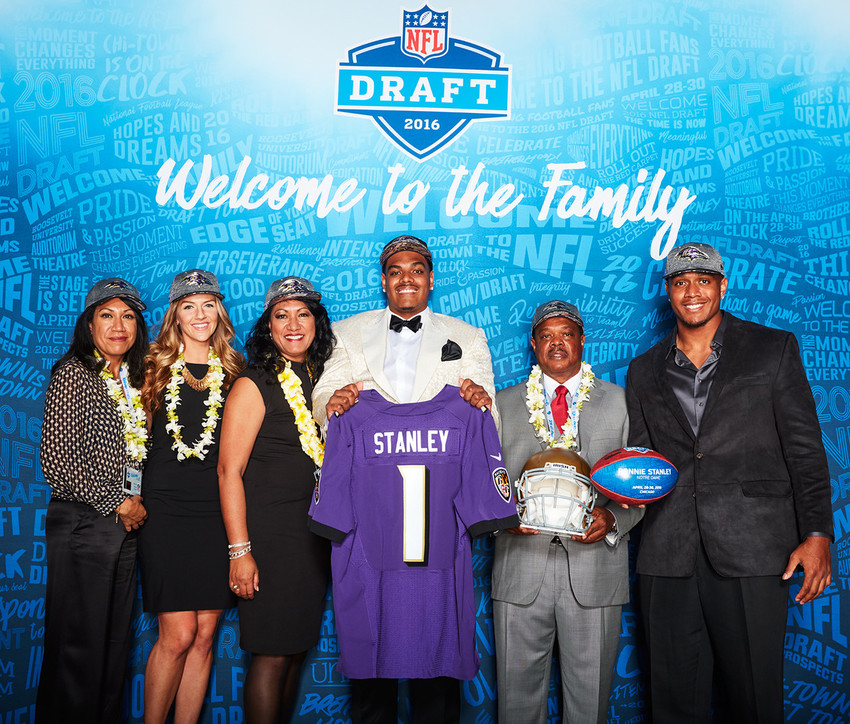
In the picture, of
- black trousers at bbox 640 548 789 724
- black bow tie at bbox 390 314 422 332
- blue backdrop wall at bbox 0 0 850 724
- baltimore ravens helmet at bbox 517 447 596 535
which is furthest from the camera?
blue backdrop wall at bbox 0 0 850 724

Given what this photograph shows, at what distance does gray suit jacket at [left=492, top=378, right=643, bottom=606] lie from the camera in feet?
10.4

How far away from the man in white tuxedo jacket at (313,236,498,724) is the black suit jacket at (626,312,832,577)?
0.89 meters

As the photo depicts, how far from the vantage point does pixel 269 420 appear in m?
3.29

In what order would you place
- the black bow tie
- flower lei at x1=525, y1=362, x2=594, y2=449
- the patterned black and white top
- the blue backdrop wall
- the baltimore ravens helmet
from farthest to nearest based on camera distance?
1. the blue backdrop wall
2. the black bow tie
3. flower lei at x1=525, y1=362, x2=594, y2=449
4. the patterned black and white top
5. the baltimore ravens helmet

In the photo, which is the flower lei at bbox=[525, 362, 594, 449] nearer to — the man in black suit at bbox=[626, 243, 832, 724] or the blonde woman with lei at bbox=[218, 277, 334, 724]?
the man in black suit at bbox=[626, 243, 832, 724]

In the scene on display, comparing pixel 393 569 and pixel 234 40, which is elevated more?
pixel 234 40

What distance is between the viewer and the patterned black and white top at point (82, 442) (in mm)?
3164

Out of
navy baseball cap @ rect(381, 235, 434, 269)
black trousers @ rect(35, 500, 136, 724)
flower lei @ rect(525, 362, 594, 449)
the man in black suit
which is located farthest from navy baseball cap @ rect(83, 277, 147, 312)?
the man in black suit

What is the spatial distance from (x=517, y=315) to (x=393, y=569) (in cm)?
174

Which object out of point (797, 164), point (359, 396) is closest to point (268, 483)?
point (359, 396)

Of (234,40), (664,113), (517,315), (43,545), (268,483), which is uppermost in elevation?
(234,40)

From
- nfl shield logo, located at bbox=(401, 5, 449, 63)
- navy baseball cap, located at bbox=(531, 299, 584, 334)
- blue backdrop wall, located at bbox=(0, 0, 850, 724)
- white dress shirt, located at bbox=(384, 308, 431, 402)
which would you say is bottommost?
white dress shirt, located at bbox=(384, 308, 431, 402)

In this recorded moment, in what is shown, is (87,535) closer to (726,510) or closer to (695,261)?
(726,510)

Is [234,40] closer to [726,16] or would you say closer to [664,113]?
[664,113]
